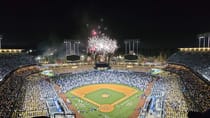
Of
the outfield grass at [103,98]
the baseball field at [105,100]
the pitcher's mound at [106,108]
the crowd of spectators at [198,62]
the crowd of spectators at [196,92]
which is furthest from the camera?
the crowd of spectators at [198,62]

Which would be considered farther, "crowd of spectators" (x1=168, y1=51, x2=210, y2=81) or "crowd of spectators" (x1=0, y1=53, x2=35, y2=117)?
Result: "crowd of spectators" (x1=168, y1=51, x2=210, y2=81)

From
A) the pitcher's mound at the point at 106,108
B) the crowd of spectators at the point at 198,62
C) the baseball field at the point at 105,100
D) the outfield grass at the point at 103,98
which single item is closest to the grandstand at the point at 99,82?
the crowd of spectators at the point at 198,62

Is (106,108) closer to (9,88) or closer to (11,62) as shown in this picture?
(9,88)

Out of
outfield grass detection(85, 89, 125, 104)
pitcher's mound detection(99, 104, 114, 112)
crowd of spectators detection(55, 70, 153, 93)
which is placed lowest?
pitcher's mound detection(99, 104, 114, 112)

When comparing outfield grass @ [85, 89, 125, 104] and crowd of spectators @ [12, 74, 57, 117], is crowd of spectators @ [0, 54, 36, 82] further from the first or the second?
outfield grass @ [85, 89, 125, 104]

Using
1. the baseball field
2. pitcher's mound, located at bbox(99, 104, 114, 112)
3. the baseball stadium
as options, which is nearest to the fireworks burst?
the baseball stadium

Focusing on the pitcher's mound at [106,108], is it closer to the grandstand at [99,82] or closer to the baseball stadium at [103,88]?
the baseball stadium at [103,88]

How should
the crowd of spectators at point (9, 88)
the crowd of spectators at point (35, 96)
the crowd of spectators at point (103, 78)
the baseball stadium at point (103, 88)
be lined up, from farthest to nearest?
the crowd of spectators at point (103, 78), the crowd of spectators at point (35, 96), the baseball stadium at point (103, 88), the crowd of spectators at point (9, 88)

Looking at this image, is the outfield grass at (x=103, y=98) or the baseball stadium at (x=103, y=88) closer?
the baseball stadium at (x=103, y=88)

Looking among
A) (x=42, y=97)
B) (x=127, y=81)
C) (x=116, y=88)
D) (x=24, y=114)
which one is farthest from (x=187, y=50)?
(x=24, y=114)
